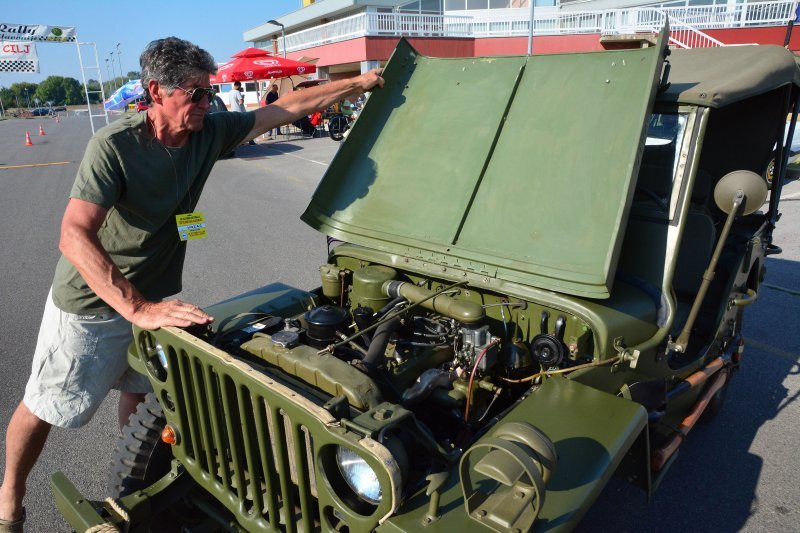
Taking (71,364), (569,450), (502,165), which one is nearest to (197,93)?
(71,364)

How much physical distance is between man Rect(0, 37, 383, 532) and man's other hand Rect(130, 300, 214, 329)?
43 millimetres

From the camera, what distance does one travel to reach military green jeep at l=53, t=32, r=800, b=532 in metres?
1.81

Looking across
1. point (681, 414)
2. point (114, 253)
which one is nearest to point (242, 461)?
point (114, 253)

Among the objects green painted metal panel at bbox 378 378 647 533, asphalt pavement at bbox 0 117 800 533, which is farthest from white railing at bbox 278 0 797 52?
green painted metal panel at bbox 378 378 647 533

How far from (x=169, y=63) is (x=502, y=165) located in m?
1.68

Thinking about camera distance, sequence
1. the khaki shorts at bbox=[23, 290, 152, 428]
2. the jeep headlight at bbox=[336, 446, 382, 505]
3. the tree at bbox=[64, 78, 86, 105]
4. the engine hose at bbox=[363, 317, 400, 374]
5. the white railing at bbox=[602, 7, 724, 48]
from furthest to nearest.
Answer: the tree at bbox=[64, 78, 86, 105]
the white railing at bbox=[602, 7, 724, 48]
the khaki shorts at bbox=[23, 290, 152, 428]
the engine hose at bbox=[363, 317, 400, 374]
the jeep headlight at bbox=[336, 446, 382, 505]

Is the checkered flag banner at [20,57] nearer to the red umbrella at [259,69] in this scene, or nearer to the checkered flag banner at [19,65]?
the checkered flag banner at [19,65]

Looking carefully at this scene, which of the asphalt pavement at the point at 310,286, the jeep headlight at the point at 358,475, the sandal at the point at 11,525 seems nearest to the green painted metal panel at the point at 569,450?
the jeep headlight at the point at 358,475

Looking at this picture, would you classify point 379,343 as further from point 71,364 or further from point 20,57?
point 20,57

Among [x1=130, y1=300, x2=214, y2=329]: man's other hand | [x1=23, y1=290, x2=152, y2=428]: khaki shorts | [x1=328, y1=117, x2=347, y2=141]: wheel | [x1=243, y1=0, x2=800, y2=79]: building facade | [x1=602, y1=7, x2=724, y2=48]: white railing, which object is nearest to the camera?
[x1=130, y1=300, x2=214, y2=329]: man's other hand

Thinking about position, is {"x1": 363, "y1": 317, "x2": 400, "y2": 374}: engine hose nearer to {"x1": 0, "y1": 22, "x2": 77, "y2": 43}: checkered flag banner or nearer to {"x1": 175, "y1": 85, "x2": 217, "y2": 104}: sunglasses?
{"x1": 175, "y1": 85, "x2": 217, "y2": 104}: sunglasses

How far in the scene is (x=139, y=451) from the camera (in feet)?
8.60

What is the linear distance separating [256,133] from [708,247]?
3.01 metres

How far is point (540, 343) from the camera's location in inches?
96.7
